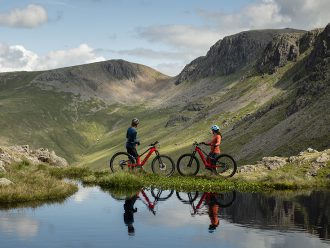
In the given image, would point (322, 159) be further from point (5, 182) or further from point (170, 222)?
point (5, 182)

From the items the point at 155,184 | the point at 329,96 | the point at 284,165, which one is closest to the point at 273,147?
the point at 329,96

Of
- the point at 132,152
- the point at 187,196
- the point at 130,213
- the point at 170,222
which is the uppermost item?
the point at 132,152

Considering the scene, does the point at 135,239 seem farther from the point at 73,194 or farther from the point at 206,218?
the point at 73,194

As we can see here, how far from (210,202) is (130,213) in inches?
154

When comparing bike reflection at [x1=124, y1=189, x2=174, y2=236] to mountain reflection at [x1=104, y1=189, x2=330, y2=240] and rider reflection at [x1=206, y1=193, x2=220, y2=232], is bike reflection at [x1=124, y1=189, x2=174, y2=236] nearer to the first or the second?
mountain reflection at [x1=104, y1=189, x2=330, y2=240]

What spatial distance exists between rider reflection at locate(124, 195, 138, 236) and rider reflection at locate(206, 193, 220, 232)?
7.91 feet

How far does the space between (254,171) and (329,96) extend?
249 ft

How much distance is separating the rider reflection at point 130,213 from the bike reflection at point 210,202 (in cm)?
209

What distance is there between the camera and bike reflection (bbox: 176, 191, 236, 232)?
16.5 m

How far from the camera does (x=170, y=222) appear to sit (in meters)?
15.6

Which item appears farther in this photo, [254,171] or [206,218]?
[254,171]

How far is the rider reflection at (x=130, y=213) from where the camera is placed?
14.5m

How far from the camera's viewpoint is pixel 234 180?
85.1ft

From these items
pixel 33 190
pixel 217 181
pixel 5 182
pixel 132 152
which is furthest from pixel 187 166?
pixel 5 182
